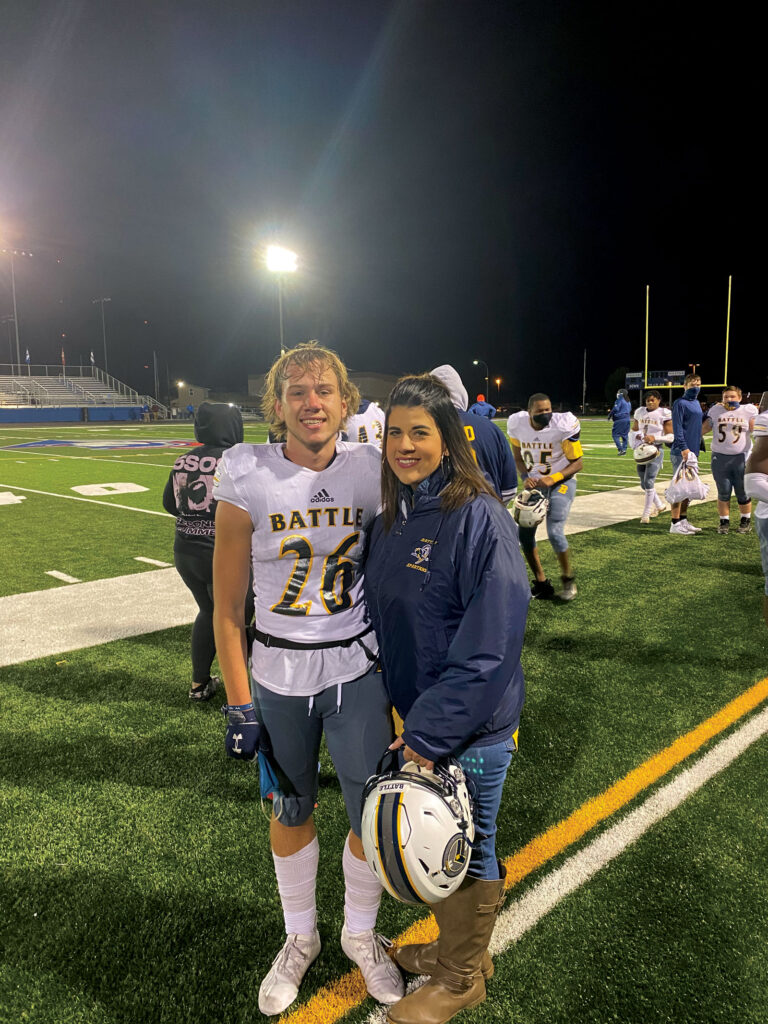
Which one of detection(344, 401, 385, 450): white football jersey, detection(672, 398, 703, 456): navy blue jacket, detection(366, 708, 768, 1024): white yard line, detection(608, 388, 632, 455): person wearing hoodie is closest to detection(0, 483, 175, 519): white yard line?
detection(344, 401, 385, 450): white football jersey

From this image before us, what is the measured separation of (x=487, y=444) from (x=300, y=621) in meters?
2.33

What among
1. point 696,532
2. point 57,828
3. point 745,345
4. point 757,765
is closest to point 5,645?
point 57,828

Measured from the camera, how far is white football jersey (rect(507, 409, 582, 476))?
20.8 ft

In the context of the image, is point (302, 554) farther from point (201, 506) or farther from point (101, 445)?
point (101, 445)

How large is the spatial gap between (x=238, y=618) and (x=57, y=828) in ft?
5.97

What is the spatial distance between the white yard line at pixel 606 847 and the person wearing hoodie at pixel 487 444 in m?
1.87

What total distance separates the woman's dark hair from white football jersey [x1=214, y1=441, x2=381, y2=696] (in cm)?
19

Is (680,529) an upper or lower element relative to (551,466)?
lower

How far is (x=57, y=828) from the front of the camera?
9.82 ft

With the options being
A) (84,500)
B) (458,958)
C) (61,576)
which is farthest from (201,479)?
(84,500)

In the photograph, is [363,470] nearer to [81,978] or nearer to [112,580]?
[81,978]

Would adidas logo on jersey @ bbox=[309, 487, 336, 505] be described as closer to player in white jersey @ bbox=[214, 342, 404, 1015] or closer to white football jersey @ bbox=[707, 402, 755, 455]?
player in white jersey @ bbox=[214, 342, 404, 1015]

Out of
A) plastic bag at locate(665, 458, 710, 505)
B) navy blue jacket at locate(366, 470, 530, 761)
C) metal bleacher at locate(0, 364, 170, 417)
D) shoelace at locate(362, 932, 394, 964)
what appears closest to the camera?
navy blue jacket at locate(366, 470, 530, 761)

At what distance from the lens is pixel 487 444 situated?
404cm
